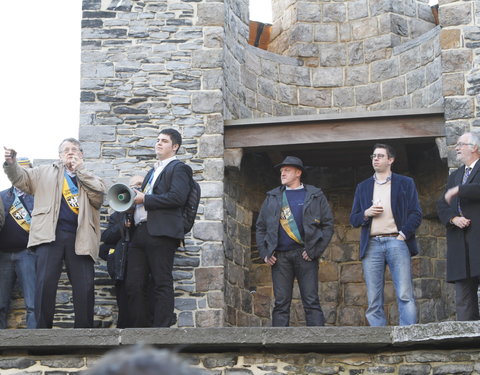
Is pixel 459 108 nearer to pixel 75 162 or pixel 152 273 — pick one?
pixel 152 273

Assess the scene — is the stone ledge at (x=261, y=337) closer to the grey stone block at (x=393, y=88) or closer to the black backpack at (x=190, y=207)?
the black backpack at (x=190, y=207)

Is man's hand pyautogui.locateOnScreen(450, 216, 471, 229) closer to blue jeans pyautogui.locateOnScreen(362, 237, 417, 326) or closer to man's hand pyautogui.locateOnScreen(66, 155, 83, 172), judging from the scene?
blue jeans pyautogui.locateOnScreen(362, 237, 417, 326)

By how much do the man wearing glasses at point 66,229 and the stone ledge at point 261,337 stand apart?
1.83 feet

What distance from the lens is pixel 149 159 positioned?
1005cm

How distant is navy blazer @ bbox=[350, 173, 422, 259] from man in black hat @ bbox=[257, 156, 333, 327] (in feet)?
0.87

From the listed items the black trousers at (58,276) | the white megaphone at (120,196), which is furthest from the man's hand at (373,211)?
the black trousers at (58,276)

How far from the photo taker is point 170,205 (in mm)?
6770

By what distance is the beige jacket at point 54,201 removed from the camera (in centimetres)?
664

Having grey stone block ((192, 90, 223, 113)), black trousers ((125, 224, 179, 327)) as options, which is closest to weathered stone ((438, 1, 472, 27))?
grey stone block ((192, 90, 223, 113))

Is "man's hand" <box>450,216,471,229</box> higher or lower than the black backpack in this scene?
lower

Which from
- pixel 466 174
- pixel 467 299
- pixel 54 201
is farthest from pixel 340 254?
pixel 54 201

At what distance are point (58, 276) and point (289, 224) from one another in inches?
71.0

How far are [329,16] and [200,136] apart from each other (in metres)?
3.02

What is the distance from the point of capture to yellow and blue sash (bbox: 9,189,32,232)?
790 centimetres
